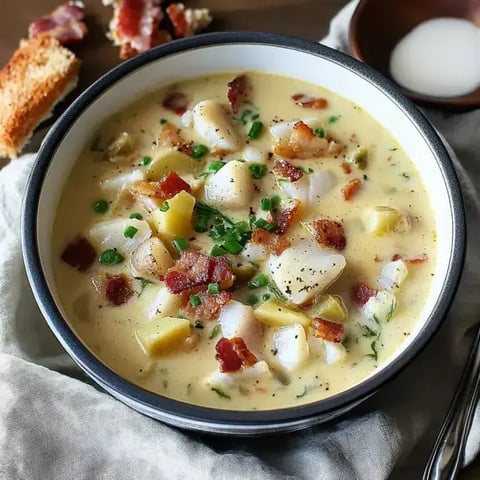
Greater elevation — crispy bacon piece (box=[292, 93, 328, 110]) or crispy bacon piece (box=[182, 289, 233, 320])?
crispy bacon piece (box=[292, 93, 328, 110])

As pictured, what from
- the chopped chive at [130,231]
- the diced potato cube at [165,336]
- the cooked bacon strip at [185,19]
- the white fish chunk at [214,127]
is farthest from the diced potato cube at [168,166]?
the cooked bacon strip at [185,19]

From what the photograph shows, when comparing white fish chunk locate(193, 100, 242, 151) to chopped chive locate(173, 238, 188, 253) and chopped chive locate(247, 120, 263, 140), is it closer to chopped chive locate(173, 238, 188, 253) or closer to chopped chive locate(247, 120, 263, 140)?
chopped chive locate(247, 120, 263, 140)

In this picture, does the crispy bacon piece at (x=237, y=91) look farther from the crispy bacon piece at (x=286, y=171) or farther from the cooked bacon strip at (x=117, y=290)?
the cooked bacon strip at (x=117, y=290)

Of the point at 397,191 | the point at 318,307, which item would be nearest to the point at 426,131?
the point at 397,191

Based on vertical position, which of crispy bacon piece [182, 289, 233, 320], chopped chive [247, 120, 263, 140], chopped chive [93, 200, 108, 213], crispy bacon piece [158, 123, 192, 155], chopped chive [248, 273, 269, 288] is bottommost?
chopped chive [248, 273, 269, 288]

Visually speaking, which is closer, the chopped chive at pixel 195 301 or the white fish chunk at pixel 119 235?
the chopped chive at pixel 195 301

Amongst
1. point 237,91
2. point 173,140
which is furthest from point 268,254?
point 237,91

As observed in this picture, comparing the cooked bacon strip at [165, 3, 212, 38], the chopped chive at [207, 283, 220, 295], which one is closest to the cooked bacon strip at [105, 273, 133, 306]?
the chopped chive at [207, 283, 220, 295]
